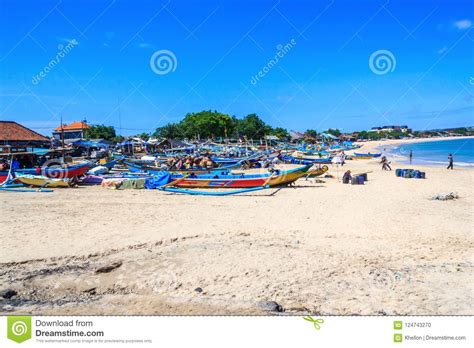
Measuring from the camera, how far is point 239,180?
1527cm

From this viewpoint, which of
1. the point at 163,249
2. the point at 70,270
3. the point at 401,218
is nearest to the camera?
the point at 70,270

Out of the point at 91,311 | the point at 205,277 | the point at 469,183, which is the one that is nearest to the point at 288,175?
the point at 469,183

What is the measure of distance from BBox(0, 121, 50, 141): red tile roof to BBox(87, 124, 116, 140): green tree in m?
32.4

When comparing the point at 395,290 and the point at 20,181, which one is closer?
the point at 395,290

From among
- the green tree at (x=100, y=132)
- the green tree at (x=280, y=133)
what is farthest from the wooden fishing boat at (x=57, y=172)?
the green tree at (x=280, y=133)

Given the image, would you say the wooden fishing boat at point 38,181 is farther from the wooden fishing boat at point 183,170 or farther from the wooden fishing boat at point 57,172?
the wooden fishing boat at point 183,170

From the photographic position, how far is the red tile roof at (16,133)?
27241mm

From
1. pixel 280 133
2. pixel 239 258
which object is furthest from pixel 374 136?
pixel 239 258

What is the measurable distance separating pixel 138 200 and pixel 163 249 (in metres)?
6.76

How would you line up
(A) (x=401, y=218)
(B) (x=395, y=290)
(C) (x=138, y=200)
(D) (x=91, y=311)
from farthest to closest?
(C) (x=138, y=200)
(A) (x=401, y=218)
(B) (x=395, y=290)
(D) (x=91, y=311)

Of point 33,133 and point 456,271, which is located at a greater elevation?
point 33,133
